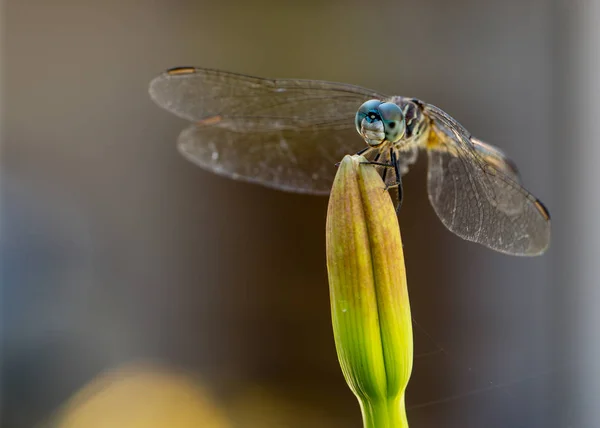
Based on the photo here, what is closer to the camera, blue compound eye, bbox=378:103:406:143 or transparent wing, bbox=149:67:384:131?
blue compound eye, bbox=378:103:406:143

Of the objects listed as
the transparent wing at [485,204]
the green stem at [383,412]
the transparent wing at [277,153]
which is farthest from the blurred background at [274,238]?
the green stem at [383,412]

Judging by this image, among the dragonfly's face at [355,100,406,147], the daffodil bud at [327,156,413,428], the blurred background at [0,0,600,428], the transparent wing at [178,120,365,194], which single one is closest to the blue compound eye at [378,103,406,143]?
the dragonfly's face at [355,100,406,147]

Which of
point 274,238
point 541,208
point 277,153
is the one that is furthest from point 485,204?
point 274,238

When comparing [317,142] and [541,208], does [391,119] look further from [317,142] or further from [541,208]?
[317,142]

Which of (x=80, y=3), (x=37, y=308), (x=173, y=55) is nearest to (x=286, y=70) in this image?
(x=173, y=55)

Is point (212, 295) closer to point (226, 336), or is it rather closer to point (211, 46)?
point (226, 336)

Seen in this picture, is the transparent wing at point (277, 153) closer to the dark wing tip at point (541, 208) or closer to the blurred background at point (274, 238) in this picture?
the dark wing tip at point (541, 208)

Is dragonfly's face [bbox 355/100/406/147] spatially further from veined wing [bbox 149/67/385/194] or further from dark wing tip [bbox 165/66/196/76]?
dark wing tip [bbox 165/66/196/76]
